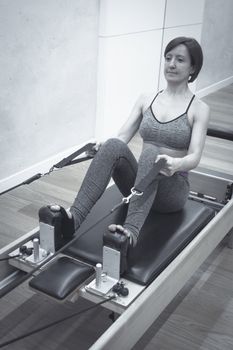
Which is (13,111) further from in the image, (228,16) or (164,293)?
(228,16)

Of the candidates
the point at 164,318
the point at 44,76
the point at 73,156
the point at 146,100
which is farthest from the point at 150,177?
the point at 44,76

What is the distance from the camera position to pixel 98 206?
2025 mm

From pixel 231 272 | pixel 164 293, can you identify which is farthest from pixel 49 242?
pixel 231 272

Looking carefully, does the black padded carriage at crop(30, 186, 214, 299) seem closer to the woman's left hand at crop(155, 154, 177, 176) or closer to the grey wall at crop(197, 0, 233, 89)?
the woman's left hand at crop(155, 154, 177, 176)

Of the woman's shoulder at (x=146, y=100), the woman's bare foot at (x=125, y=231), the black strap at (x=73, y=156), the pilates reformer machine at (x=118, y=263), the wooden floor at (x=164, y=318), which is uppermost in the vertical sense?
the woman's shoulder at (x=146, y=100)

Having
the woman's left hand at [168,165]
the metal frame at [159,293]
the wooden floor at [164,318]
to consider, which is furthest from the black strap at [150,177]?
the wooden floor at [164,318]

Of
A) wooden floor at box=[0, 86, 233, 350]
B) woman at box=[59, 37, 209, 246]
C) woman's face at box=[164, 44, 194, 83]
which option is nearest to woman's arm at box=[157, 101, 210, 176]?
woman at box=[59, 37, 209, 246]

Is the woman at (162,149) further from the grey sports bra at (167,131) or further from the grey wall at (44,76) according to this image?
the grey wall at (44,76)

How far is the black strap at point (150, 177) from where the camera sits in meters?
1.59

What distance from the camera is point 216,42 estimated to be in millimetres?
5434

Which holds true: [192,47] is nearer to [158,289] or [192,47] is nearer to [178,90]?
[178,90]

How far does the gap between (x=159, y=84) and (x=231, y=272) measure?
8.40 ft

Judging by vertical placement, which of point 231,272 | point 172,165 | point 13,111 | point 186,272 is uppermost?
point 172,165

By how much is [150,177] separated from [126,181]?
292 millimetres
